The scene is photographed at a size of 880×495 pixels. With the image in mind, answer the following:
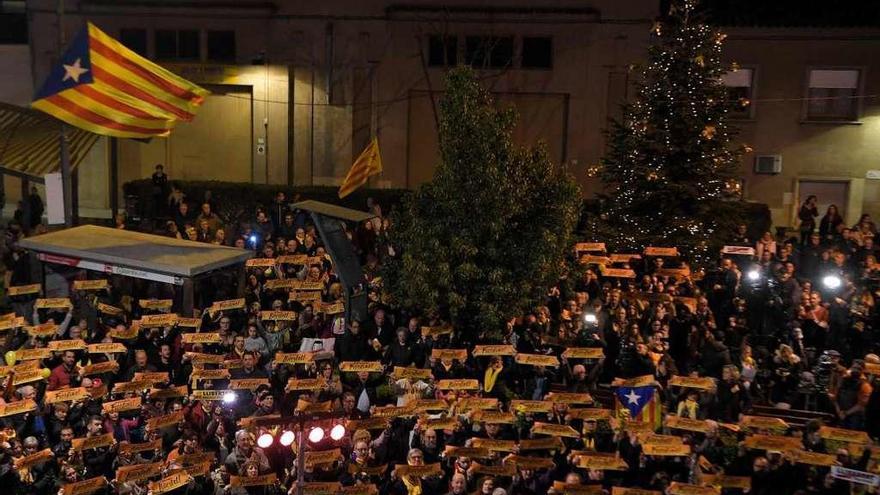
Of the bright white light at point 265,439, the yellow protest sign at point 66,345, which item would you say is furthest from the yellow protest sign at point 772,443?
the yellow protest sign at point 66,345

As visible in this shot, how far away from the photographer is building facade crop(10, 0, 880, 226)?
24938 mm

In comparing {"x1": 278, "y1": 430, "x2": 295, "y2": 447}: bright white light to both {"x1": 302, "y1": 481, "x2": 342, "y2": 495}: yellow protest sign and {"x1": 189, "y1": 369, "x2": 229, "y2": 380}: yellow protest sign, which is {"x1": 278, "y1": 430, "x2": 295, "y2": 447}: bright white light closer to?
{"x1": 302, "y1": 481, "x2": 342, "y2": 495}: yellow protest sign

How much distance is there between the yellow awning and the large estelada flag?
11.0m

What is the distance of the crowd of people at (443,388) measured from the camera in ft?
35.3

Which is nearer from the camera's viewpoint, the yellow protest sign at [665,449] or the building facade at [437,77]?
the yellow protest sign at [665,449]

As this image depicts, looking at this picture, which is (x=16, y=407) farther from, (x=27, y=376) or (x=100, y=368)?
(x=100, y=368)

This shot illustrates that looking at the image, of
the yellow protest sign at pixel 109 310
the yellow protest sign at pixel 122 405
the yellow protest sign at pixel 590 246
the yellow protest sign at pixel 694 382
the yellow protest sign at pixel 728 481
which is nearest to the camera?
the yellow protest sign at pixel 728 481

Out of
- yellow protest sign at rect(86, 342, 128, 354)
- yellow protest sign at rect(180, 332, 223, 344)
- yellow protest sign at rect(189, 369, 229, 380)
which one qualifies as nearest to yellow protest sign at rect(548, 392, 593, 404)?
yellow protest sign at rect(189, 369, 229, 380)

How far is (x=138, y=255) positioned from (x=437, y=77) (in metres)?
13.5

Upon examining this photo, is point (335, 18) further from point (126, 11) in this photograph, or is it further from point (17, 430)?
point (17, 430)

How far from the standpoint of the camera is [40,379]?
1291 centimetres

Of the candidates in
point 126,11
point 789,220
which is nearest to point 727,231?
point 789,220

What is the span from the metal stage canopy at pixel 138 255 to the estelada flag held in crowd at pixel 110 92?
1815 mm

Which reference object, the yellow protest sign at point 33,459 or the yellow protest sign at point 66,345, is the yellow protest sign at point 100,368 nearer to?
the yellow protest sign at point 66,345
